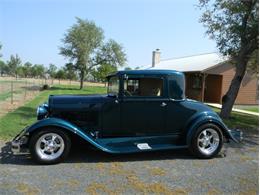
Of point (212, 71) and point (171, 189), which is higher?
point (212, 71)

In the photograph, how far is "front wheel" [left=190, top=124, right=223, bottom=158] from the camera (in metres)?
6.68

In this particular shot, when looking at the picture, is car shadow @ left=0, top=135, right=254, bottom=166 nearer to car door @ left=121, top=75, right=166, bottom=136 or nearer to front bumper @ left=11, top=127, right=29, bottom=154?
front bumper @ left=11, top=127, right=29, bottom=154

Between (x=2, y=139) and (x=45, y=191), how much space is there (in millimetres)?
3634

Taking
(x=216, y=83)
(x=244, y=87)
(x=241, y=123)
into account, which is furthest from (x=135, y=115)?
(x=244, y=87)

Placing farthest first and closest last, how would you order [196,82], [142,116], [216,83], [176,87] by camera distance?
[196,82], [216,83], [176,87], [142,116]

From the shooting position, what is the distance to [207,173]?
570 centimetres

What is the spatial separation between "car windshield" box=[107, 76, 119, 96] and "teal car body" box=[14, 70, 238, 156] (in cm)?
2

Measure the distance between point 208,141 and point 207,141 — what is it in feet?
0.09

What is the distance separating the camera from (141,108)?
6.63m

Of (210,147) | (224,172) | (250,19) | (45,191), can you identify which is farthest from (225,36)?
(45,191)

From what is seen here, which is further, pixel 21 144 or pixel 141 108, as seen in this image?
pixel 141 108

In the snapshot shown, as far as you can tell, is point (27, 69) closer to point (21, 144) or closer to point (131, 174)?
point (21, 144)

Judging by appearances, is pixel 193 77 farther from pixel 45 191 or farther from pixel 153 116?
pixel 45 191

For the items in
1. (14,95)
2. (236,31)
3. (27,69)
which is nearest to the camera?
(236,31)
